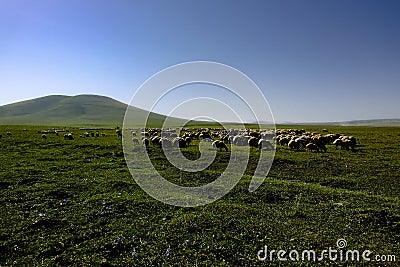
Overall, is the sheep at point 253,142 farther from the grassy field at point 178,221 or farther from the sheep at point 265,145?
the grassy field at point 178,221

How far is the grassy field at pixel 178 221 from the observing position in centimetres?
886

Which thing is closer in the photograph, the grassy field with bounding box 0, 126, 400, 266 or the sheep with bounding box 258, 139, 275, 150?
the grassy field with bounding box 0, 126, 400, 266

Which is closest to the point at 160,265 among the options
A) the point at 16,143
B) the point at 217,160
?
the point at 217,160

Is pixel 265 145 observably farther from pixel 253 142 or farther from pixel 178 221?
pixel 178 221

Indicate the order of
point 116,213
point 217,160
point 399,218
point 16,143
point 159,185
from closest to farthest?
1. point 399,218
2. point 116,213
3. point 159,185
4. point 217,160
5. point 16,143

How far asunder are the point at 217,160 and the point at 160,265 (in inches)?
713

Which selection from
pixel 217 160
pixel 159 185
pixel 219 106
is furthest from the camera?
pixel 217 160

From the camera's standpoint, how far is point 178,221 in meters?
11.1

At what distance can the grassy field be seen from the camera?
8859mm

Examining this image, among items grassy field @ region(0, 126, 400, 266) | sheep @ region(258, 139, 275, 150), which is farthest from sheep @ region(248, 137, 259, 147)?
grassy field @ region(0, 126, 400, 266)

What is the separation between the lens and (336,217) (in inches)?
456

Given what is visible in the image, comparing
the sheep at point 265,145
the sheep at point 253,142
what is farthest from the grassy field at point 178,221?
the sheep at point 253,142

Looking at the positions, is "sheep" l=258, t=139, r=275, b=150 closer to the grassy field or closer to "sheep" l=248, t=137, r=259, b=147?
"sheep" l=248, t=137, r=259, b=147

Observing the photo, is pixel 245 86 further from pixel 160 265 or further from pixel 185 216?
pixel 160 265
